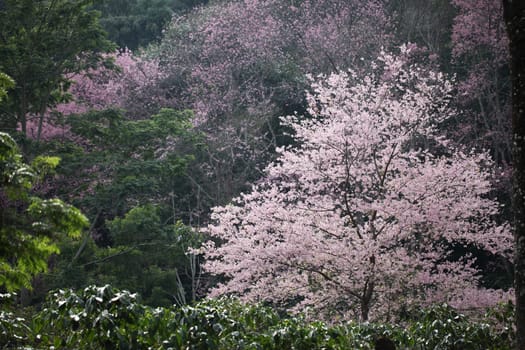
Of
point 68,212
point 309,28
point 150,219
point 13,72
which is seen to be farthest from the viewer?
point 309,28

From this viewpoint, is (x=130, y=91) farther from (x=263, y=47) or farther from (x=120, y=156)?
(x=120, y=156)

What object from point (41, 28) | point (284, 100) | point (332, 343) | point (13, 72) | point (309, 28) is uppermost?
point (309, 28)

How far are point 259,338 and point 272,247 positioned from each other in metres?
3.70

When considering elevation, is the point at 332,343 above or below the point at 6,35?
below

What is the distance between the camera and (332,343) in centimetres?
407

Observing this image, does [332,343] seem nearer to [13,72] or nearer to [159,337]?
[159,337]

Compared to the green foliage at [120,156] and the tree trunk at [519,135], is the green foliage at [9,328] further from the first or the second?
the green foliage at [120,156]

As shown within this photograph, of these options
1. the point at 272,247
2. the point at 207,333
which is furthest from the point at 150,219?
the point at 207,333

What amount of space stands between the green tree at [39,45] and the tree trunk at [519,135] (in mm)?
8784

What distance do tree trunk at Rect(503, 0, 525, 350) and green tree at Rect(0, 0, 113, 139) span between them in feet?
28.8

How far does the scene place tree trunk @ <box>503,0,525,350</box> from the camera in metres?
3.40

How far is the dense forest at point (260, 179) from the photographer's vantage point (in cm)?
380

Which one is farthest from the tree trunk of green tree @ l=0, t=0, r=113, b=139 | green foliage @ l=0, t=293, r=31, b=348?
green tree @ l=0, t=0, r=113, b=139

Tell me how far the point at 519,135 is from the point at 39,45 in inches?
368
